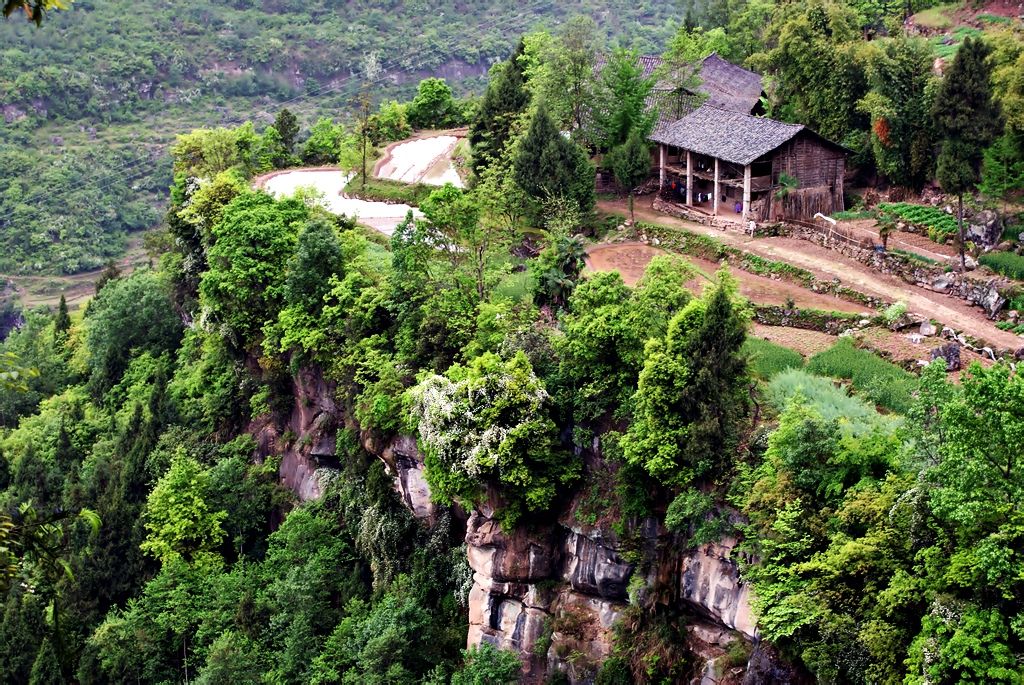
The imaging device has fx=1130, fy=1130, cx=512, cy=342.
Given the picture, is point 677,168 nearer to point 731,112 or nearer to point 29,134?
point 731,112

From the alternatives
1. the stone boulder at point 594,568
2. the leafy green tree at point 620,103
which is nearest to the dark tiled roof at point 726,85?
the leafy green tree at point 620,103

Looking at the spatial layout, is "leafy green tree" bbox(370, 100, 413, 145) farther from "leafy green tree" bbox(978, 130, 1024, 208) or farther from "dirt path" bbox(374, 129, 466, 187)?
"leafy green tree" bbox(978, 130, 1024, 208)

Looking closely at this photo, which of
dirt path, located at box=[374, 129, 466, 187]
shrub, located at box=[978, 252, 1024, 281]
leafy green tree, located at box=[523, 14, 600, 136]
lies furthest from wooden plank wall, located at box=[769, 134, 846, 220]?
dirt path, located at box=[374, 129, 466, 187]

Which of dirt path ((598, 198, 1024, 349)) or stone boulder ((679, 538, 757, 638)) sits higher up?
dirt path ((598, 198, 1024, 349))

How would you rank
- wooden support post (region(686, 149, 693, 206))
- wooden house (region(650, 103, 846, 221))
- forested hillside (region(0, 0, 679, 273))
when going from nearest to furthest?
1. wooden house (region(650, 103, 846, 221))
2. wooden support post (region(686, 149, 693, 206))
3. forested hillside (region(0, 0, 679, 273))

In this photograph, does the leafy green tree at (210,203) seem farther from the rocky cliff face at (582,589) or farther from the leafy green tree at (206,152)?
the rocky cliff face at (582,589)

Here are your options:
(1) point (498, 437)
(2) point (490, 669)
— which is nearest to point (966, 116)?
(1) point (498, 437)

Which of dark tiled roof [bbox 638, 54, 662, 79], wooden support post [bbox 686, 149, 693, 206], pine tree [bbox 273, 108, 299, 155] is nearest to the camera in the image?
wooden support post [bbox 686, 149, 693, 206]
